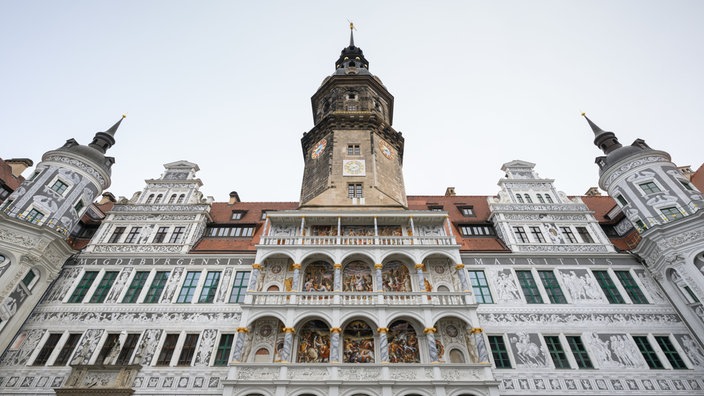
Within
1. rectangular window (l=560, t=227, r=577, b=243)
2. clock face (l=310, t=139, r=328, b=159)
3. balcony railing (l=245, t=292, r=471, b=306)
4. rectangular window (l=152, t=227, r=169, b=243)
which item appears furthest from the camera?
clock face (l=310, t=139, r=328, b=159)

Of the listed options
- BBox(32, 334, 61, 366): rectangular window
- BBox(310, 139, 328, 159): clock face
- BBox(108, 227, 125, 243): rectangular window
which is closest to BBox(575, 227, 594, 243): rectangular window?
BBox(310, 139, 328, 159): clock face

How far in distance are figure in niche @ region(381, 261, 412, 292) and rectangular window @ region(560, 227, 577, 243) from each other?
981cm

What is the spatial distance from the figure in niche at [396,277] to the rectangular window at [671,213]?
44.6 ft

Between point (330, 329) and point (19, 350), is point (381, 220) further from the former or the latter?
point (19, 350)

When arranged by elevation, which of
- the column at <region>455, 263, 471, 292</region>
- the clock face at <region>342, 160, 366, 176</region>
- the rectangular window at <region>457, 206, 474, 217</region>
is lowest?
the column at <region>455, 263, 471, 292</region>

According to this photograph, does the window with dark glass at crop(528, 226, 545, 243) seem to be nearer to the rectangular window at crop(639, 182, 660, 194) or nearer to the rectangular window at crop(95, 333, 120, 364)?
the rectangular window at crop(639, 182, 660, 194)

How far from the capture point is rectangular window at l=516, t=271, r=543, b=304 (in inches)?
713

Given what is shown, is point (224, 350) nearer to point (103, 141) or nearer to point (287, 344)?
point (287, 344)

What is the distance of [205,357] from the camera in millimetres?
16062

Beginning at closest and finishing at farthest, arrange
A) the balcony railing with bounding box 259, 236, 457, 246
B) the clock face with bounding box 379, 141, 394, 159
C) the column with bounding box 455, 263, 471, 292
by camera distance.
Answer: the column with bounding box 455, 263, 471, 292, the balcony railing with bounding box 259, 236, 457, 246, the clock face with bounding box 379, 141, 394, 159

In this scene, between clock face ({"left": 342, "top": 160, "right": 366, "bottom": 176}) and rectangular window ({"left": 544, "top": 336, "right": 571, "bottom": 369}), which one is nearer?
rectangular window ({"left": 544, "top": 336, "right": 571, "bottom": 369})

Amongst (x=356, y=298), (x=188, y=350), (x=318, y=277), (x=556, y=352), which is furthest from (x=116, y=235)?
(x=556, y=352)

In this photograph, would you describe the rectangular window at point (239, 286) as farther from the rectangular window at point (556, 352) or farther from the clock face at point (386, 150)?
the rectangular window at point (556, 352)

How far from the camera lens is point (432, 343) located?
15219mm
